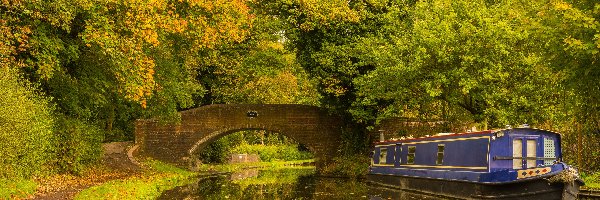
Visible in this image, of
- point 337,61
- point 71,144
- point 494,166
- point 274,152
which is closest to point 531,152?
point 494,166

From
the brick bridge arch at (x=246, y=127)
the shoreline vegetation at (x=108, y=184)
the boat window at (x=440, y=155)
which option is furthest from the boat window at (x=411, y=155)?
the brick bridge arch at (x=246, y=127)

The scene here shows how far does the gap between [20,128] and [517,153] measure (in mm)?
12279

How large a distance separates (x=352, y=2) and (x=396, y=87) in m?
5.64

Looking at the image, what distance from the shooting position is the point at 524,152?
1672cm

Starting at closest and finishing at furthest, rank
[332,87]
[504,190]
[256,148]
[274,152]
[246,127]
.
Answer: [504,190] → [332,87] → [246,127] → [256,148] → [274,152]

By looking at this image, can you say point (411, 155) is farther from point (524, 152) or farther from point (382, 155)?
point (524, 152)

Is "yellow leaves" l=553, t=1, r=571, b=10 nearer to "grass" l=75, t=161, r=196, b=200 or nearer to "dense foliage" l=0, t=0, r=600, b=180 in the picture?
"dense foliage" l=0, t=0, r=600, b=180

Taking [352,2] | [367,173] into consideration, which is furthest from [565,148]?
[352,2]

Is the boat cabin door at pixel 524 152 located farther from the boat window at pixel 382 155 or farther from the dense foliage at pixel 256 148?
the dense foliage at pixel 256 148

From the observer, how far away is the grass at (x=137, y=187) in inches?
618

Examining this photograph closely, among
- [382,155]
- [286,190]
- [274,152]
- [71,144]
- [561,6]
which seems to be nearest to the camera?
[561,6]

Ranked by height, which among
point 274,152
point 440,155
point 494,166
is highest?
point 274,152

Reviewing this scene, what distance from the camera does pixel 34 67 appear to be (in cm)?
1766

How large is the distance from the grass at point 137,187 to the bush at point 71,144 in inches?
64.3
